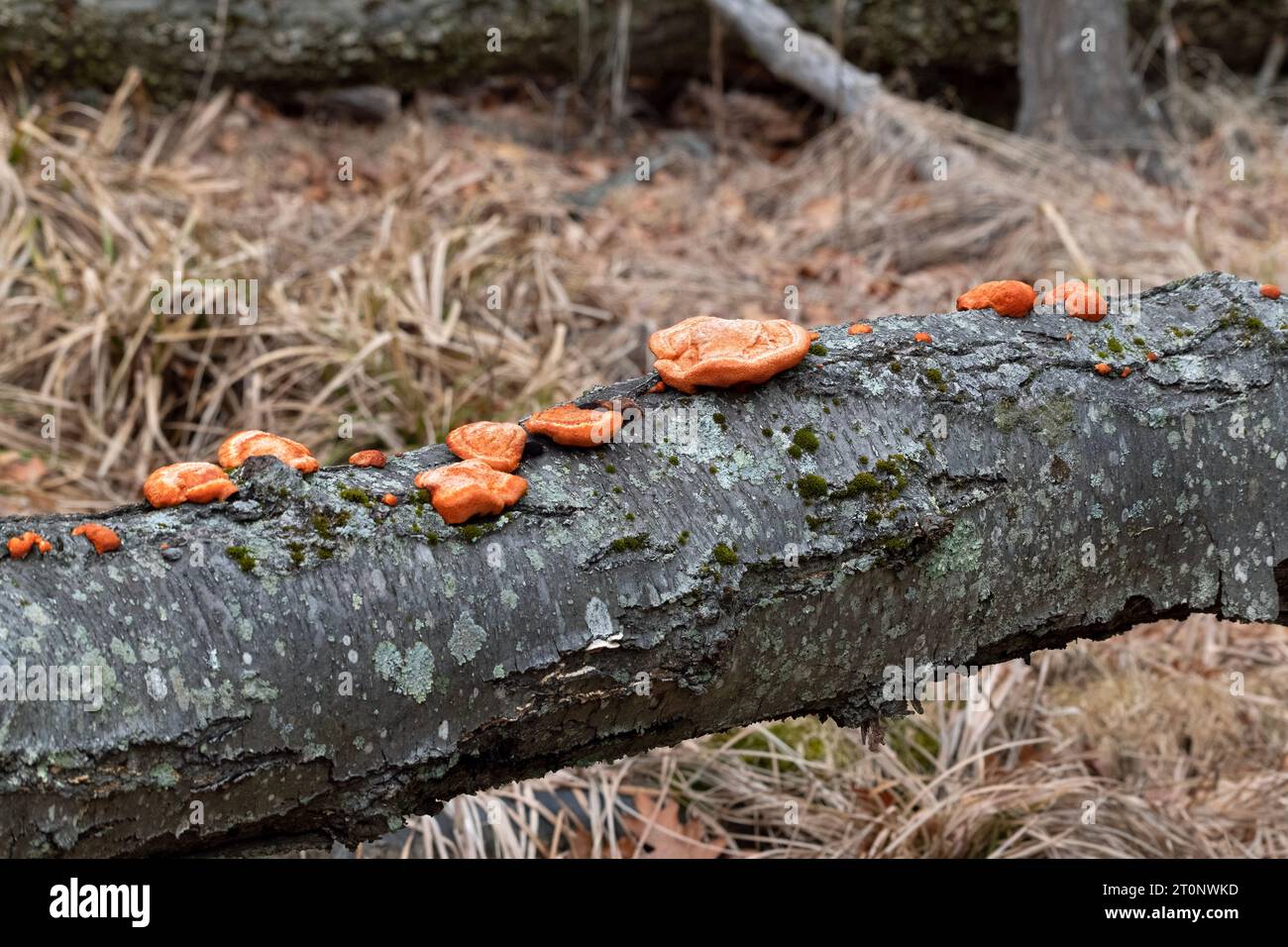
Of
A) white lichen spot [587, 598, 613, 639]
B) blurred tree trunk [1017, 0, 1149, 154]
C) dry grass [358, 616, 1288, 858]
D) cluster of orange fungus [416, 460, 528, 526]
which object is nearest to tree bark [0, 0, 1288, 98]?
blurred tree trunk [1017, 0, 1149, 154]

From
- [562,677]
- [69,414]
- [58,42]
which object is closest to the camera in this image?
[562,677]

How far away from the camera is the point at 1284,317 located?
1.90 m

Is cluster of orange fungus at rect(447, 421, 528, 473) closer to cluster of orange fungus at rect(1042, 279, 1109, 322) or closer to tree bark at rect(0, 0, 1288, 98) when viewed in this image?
cluster of orange fungus at rect(1042, 279, 1109, 322)

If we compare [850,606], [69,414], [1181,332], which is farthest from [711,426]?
[69,414]

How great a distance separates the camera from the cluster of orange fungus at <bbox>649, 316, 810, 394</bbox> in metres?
1.66

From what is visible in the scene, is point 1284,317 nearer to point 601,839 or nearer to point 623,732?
point 623,732

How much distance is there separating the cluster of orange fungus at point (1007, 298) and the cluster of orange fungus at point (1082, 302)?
0.06 meters

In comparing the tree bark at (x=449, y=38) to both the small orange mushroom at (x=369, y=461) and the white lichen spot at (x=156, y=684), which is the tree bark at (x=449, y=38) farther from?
the white lichen spot at (x=156, y=684)

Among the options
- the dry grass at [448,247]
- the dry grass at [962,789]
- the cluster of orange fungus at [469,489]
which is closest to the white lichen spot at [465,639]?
the cluster of orange fungus at [469,489]

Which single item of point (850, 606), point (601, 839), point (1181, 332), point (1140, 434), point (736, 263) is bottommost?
point (601, 839)

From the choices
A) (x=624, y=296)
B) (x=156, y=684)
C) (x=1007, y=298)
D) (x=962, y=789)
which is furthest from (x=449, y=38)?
(x=156, y=684)

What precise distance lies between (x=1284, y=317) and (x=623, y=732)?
120 cm

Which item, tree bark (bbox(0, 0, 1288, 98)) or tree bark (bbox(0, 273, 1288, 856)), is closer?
tree bark (bbox(0, 273, 1288, 856))

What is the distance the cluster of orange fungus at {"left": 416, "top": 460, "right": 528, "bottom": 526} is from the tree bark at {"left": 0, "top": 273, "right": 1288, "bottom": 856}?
0.07 ft
